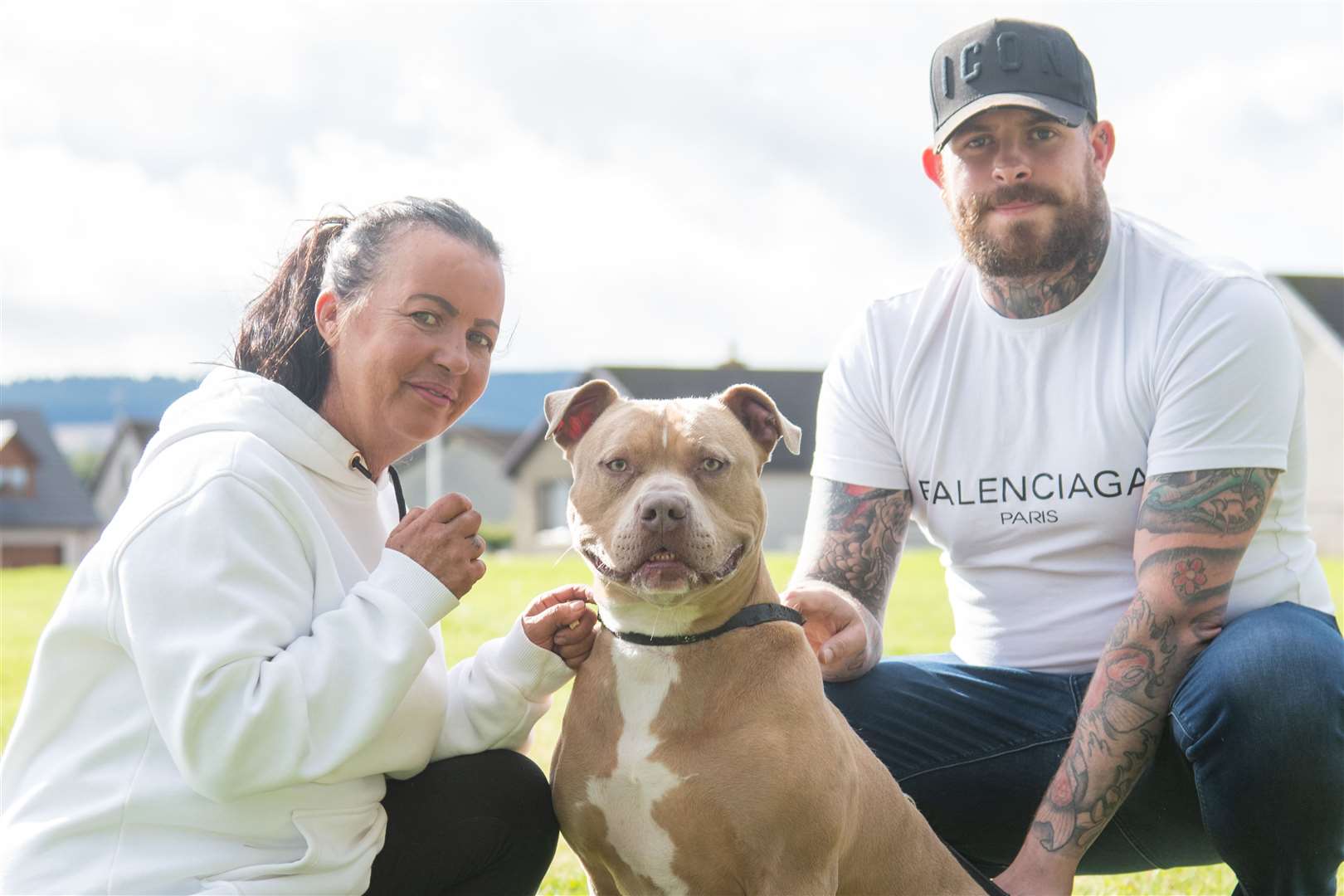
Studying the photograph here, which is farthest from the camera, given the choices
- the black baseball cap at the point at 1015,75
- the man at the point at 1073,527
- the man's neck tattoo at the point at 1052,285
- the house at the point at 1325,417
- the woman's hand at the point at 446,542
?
the house at the point at 1325,417

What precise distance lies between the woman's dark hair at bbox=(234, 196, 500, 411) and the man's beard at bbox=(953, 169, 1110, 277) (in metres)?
1.55

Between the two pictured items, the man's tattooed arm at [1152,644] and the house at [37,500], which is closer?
the man's tattooed arm at [1152,644]

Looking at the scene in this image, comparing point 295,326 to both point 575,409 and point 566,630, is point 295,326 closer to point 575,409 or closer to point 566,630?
point 575,409

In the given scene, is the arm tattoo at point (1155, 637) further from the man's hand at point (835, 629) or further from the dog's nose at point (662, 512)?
the dog's nose at point (662, 512)

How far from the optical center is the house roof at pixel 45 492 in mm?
40625

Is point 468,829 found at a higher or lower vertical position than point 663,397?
higher

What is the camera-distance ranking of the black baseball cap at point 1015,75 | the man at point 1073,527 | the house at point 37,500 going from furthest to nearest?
1. the house at point 37,500
2. the black baseball cap at point 1015,75
3. the man at point 1073,527

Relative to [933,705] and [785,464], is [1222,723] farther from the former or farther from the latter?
[785,464]

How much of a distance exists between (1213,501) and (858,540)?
1125 mm

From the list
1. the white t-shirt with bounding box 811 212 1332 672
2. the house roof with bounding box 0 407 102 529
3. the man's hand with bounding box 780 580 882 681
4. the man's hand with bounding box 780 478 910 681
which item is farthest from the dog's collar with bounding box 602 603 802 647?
the house roof with bounding box 0 407 102 529

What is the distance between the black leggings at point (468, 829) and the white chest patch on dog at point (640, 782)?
1.01ft

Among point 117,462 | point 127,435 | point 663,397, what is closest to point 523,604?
point 663,397

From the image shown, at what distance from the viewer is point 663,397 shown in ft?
127

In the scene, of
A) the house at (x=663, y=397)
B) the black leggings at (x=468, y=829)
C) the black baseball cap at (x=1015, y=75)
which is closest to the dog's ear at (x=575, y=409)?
the black leggings at (x=468, y=829)
